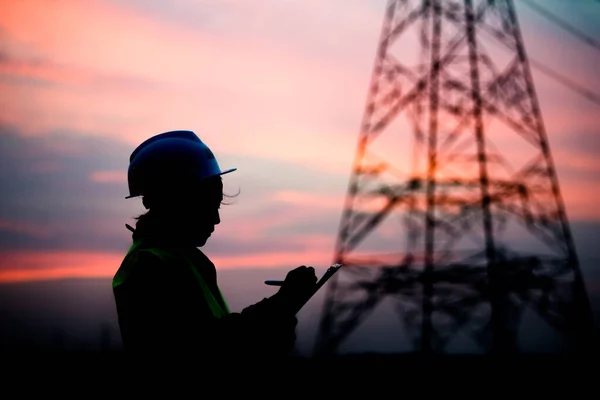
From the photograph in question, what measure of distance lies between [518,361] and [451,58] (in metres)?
11.3

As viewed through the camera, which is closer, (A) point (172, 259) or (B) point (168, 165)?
(A) point (172, 259)

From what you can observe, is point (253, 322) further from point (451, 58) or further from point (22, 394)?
point (451, 58)

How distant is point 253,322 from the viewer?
249 cm

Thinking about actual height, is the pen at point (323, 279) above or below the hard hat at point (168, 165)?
below

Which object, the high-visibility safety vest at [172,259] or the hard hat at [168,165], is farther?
the hard hat at [168,165]

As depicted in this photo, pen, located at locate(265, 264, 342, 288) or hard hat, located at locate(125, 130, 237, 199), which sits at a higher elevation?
hard hat, located at locate(125, 130, 237, 199)

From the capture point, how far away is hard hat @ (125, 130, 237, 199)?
2.80 metres

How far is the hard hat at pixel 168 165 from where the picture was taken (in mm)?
2797

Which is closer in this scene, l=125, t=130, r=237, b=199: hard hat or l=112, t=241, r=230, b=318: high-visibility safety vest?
l=112, t=241, r=230, b=318: high-visibility safety vest

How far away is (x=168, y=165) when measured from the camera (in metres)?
2.82

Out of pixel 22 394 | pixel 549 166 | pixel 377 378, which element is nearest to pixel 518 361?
pixel 377 378

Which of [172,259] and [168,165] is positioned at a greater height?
[168,165]

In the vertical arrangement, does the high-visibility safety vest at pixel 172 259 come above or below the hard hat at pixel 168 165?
below

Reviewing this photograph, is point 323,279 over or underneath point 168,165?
underneath
